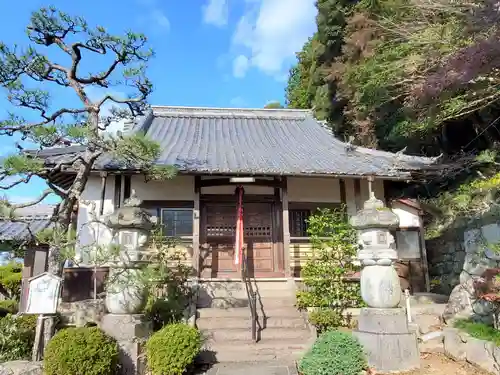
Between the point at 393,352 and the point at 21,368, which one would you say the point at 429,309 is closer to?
the point at 393,352

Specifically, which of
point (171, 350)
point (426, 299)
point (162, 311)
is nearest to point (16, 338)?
point (162, 311)

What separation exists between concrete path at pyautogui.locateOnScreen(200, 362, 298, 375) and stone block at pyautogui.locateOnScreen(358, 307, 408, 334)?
1.44 meters

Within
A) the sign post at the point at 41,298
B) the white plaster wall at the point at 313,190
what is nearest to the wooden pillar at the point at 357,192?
the white plaster wall at the point at 313,190

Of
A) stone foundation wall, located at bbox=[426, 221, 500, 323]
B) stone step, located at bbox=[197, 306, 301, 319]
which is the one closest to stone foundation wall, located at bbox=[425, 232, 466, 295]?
stone foundation wall, located at bbox=[426, 221, 500, 323]

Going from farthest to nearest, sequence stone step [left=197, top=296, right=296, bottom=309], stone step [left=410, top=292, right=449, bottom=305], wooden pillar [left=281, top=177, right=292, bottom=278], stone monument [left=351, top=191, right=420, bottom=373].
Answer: wooden pillar [left=281, top=177, right=292, bottom=278]
stone step [left=410, top=292, right=449, bottom=305]
stone step [left=197, top=296, right=296, bottom=309]
stone monument [left=351, top=191, right=420, bottom=373]

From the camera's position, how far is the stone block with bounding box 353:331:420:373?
5863mm

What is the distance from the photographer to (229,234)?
11219 millimetres

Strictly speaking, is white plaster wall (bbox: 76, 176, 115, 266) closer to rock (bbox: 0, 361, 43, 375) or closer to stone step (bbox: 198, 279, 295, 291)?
stone step (bbox: 198, 279, 295, 291)

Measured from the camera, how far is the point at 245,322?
7957 mm

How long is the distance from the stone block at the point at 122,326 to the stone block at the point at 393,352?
3673 mm

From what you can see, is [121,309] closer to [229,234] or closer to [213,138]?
[229,234]

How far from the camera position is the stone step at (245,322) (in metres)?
7.84

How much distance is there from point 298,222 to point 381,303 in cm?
557

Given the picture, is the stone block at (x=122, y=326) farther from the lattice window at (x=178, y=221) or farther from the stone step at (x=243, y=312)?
the lattice window at (x=178, y=221)
